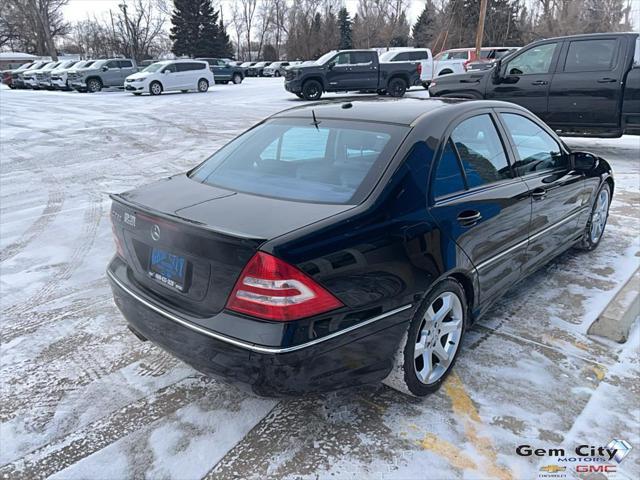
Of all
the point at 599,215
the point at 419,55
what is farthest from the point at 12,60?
the point at 599,215

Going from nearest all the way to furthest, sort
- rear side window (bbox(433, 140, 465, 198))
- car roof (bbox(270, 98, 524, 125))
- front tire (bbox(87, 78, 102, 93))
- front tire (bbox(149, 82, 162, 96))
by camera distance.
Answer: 1. rear side window (bbox(433, 140, 465, 198))
2. car roof (bbox(270, 98, 524, 125))
3. front tire (bbox(149, 82, 162, 96))
4. front tire (bbox(87, 78, 102, 93))

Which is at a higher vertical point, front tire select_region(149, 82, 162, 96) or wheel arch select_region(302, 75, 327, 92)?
wheel arch select_region(302, 75, 327, 92)

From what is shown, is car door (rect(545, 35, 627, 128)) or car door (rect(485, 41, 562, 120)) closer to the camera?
car door (rect(545, 35, 627, 128))

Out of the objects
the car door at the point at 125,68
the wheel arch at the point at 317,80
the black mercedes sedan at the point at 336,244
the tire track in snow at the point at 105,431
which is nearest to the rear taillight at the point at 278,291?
the black mercedes sedan at the point at 336,244

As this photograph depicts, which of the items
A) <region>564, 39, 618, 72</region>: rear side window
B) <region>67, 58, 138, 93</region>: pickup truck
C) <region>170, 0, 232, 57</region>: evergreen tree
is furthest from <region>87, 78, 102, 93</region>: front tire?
<region>170, 0, 232, 57</region>: evergreen tree

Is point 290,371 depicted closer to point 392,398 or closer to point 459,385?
point 392,398

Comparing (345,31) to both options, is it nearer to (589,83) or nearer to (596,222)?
(589,83)

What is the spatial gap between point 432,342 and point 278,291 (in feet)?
3.52

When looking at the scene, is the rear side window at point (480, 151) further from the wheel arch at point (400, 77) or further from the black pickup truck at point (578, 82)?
the wheel arch at point (400, 77)

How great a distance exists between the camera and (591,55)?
891 centimetres

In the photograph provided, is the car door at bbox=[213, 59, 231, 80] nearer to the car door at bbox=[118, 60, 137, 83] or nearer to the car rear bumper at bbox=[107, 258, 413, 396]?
the car door at bbox=[118, 60, 137, 83]

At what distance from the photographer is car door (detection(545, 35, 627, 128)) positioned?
8.67 m

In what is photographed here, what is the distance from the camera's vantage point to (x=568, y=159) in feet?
13.1

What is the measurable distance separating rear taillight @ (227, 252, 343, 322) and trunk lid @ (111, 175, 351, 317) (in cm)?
6
